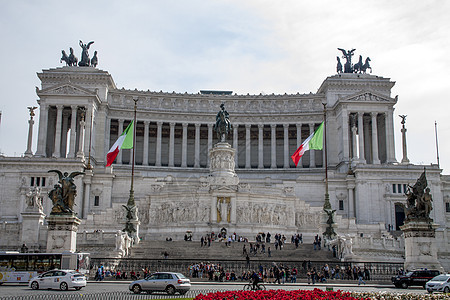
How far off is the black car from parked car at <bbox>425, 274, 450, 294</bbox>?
3160 millimetres

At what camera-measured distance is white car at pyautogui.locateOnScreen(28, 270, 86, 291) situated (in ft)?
104

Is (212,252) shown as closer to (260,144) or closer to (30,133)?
(30,133)

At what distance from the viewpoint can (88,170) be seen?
75188 mm

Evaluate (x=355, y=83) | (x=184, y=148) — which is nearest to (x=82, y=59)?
(x=184, y=148)

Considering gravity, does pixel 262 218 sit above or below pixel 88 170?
below

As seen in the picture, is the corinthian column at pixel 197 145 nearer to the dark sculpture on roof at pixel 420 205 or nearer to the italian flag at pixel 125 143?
the italian flag at pixel 125 143

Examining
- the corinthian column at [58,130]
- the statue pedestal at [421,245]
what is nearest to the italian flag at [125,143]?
the corinthian column at [58,130]

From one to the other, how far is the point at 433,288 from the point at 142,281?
52.4 feet

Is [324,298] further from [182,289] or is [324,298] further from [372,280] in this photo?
[372,280]

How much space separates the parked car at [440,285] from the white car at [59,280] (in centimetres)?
1949

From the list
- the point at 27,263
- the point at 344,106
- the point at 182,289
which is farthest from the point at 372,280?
the point at 344,106

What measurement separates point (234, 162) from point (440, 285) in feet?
155

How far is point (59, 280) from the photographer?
31.9 metres

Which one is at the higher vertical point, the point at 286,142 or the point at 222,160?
the point at 286,142
